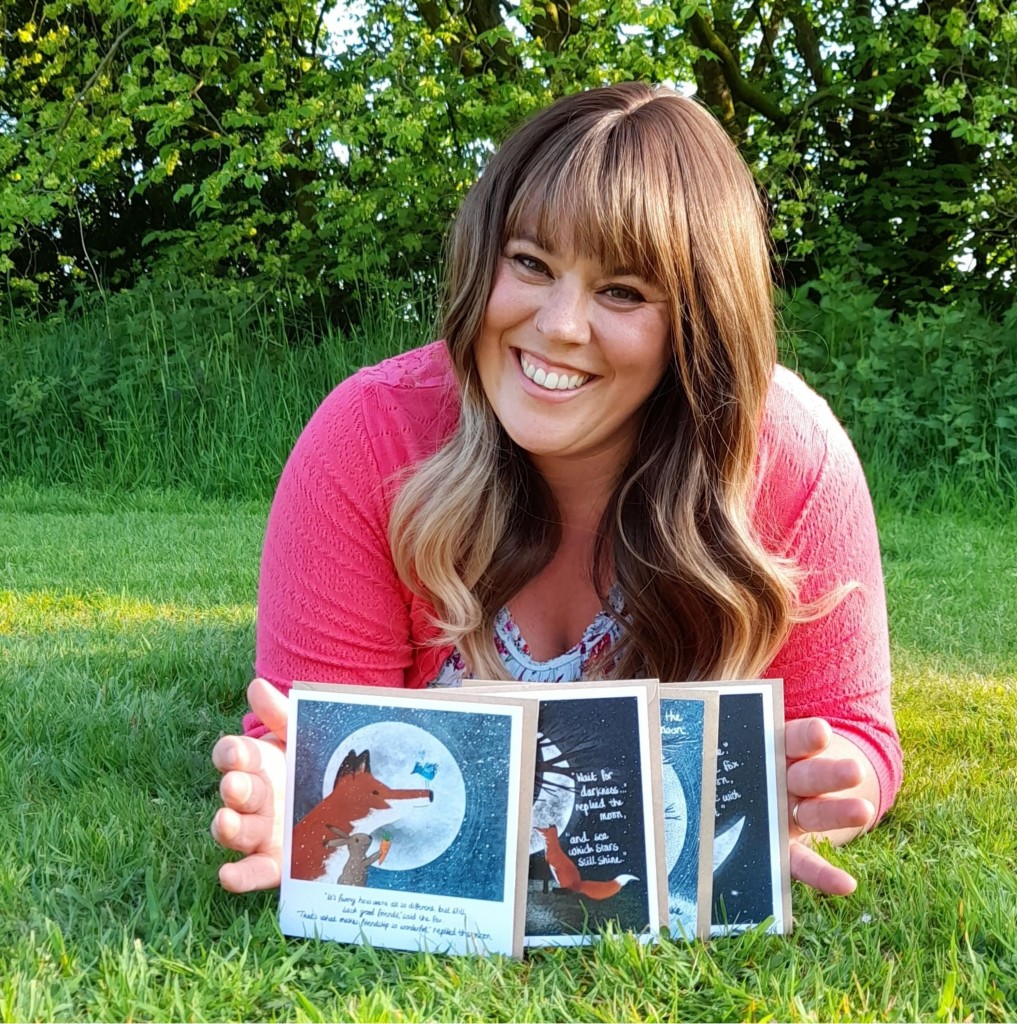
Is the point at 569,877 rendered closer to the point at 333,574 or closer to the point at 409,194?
the point at 333,574

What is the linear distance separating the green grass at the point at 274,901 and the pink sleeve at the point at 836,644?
0.17 metres

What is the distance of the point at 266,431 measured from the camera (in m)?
5.65

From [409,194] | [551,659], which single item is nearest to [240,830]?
[551,659]

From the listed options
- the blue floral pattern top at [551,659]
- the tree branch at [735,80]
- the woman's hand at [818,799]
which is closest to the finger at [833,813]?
the woman's hand at [818,799]

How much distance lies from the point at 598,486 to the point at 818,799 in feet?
2.25

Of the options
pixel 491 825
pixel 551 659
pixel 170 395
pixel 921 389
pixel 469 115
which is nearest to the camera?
pixel 491 825

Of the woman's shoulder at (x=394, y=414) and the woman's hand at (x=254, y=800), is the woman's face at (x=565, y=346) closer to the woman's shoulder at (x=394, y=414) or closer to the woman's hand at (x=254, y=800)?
the woman's shoulder at (x=394, y=414)

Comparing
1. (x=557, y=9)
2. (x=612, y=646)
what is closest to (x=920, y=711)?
(x=612, y=646)

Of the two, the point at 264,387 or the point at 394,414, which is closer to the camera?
the point at 394,414

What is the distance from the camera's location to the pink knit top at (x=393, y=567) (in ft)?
6.15

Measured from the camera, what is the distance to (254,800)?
1.48 meters

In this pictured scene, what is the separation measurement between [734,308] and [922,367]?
12.9 ft

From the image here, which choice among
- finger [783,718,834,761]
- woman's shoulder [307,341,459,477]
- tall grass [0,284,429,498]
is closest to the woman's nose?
Result: woman's shoulder [307,341,459,477]

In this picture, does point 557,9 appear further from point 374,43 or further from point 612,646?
point 612,646
